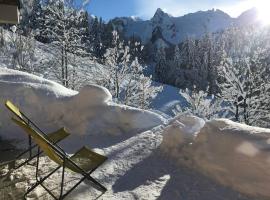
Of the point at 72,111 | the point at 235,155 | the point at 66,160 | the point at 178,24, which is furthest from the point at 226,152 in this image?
the point at 178,24

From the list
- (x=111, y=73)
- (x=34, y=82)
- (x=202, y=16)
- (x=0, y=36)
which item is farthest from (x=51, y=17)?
(x=202, y=16)

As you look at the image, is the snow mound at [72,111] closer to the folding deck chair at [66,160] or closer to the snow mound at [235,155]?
the snow mound at [235,155]

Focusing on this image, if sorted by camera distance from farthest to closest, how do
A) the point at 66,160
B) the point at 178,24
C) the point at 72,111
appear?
the point at 178,24
the point at 72,111
the point at 66,160

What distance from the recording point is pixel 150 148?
21.8 ft

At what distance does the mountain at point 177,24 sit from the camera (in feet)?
497

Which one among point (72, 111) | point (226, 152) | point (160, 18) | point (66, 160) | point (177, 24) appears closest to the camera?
point (66, 160)

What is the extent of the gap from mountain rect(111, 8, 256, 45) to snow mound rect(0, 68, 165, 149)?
137 m

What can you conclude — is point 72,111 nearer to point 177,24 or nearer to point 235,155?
point 235,155

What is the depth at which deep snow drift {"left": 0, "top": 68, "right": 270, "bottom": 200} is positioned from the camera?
5027 mm

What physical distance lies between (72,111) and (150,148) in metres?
2.33

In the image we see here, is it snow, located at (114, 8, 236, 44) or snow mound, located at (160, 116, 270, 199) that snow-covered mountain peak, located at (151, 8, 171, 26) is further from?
snow mound, located at (160, 116, 270, 199)

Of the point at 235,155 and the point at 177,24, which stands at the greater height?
the point at 177,24

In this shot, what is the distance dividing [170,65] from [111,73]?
40884 millimetres

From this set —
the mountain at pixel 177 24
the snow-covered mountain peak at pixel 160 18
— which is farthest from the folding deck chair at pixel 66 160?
the snow-covered mountain peak at pixel 160 18
